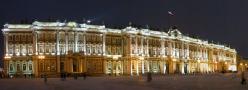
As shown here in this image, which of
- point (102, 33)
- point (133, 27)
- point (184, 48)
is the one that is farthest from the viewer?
point (184, 48)

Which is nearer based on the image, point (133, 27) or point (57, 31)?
point (57, 31)

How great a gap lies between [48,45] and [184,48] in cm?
5140

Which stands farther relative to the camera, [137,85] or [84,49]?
[84,49]

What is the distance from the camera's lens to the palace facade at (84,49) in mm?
94812

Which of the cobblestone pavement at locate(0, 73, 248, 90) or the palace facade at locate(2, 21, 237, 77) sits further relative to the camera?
the palace facade at locate(2, 21, 237, 77)

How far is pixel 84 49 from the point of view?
10106 centimetres

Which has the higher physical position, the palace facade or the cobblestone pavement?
the palace facade

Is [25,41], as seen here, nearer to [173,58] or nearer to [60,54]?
[60,54]

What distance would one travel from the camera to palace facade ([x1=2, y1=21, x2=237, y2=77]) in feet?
311

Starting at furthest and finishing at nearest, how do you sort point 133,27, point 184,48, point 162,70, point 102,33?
point 184,48 → point 162,70 → point 133,27 → point 102,33

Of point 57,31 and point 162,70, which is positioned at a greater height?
point 57,31

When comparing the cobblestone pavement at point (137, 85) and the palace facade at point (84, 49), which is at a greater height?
the palace facade at point (84, 49)

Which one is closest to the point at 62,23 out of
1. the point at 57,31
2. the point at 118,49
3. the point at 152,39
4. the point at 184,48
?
the point at 57,31

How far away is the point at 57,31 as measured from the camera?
318 feet
